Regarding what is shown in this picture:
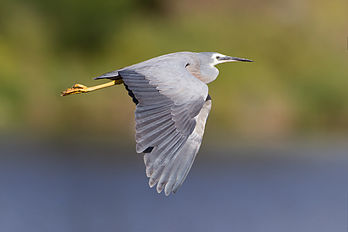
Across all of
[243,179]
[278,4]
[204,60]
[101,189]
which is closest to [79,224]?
[101,189]

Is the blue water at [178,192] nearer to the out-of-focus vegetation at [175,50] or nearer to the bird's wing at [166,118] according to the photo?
the out-of-focus vegetation at [175,50]

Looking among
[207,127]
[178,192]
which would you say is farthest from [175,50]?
[178,192]

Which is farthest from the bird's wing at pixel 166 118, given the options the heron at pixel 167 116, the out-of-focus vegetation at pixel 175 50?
the out-of-focus vegetation at pixel 175 50

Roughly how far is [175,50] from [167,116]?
30.6ft

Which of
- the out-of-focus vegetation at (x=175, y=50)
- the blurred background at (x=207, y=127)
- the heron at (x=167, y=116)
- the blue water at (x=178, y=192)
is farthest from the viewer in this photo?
the out-of-focus vegetation at (x=175, y=50)

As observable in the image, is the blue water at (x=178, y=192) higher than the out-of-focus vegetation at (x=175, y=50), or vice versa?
the out-of-focus vegetation at (x=175, y=50)

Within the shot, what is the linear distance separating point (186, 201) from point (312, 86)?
14.6ft

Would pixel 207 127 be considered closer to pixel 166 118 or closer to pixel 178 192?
pixel 178 192

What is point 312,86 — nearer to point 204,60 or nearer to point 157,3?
point 157,3

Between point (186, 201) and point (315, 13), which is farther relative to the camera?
point (315, 13)

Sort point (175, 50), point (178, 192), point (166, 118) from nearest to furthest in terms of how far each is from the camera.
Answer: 1. point (166, 118)
2. point (178, 192)
3. point (175, 50)

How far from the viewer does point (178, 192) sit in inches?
494

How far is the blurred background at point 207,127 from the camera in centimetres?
1146

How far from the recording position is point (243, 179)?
13.2 meters
